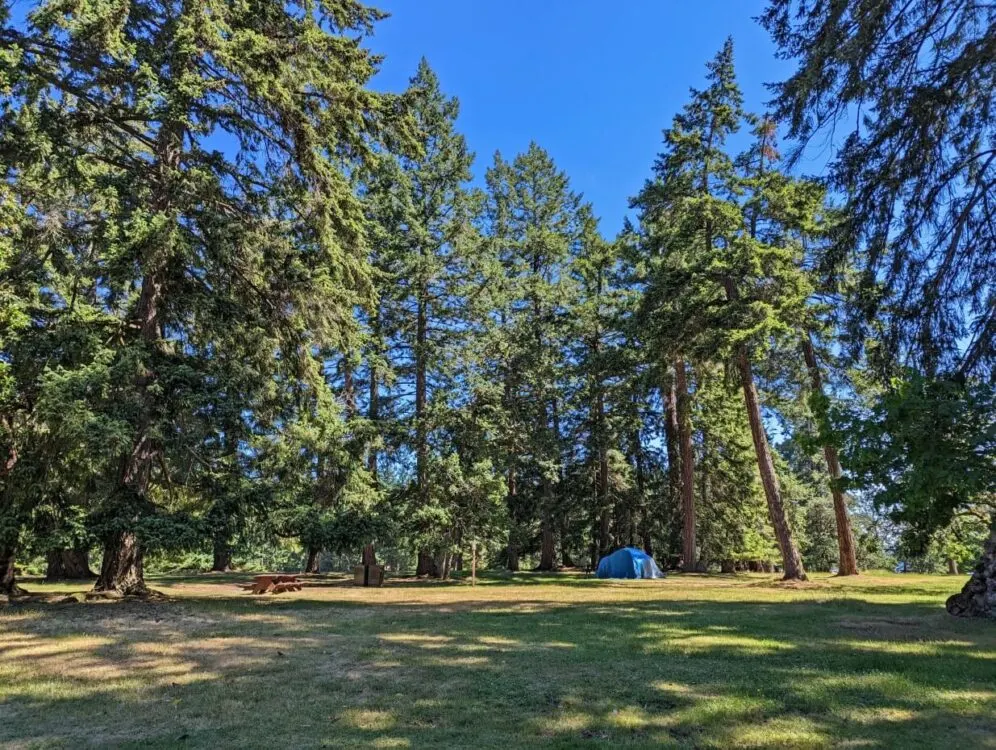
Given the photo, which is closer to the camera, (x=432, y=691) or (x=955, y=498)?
(x=432, y=691)

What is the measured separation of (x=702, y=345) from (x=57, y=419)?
49.5 feet

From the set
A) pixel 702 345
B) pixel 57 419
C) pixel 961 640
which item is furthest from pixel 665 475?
pixel 57 419

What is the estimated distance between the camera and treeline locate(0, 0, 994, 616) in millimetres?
9742

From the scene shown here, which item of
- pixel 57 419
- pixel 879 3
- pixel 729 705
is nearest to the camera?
pixel 729 705

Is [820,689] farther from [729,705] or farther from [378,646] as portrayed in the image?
[378,646]

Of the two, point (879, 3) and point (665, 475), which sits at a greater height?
point (879, 3)

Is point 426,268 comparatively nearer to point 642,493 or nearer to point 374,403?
point 374,403

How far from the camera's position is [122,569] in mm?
11891

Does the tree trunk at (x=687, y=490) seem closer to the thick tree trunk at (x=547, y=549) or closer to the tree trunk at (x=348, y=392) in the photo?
the thick tree trunk at (x=547, y=549)

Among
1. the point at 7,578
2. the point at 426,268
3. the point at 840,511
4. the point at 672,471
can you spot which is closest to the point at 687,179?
the point at 426,268

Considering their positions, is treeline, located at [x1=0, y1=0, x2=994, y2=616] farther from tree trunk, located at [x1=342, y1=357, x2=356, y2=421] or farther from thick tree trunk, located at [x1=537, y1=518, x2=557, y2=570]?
thick tree trunk, located at [x1=537, y1=518, x2=557, y2=570]

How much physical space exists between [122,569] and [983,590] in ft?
48.4

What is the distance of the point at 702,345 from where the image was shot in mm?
17422

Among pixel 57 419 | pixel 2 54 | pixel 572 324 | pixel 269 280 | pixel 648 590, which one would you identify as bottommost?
pixel 648 590
